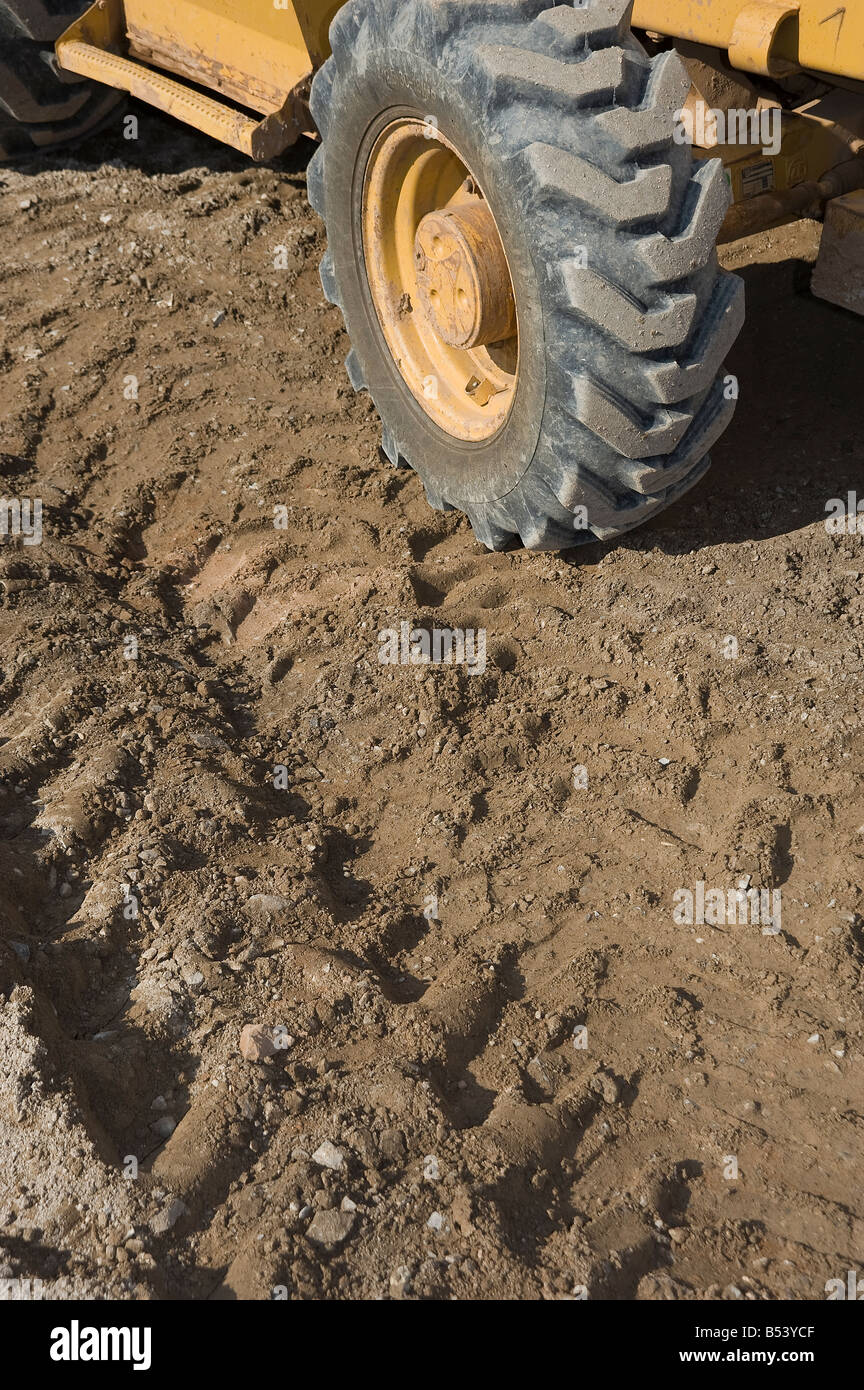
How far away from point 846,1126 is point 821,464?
2327 mm

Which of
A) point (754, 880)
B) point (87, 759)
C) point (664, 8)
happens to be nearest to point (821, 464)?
point (664, 8)

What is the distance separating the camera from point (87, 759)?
3.33 meters

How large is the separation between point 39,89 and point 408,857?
4.59 metres

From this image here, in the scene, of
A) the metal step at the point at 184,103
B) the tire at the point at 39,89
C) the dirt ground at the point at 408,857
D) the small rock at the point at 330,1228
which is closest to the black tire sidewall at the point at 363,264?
the dirt ground at the point at 408,857

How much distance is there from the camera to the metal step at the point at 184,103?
14.0ft

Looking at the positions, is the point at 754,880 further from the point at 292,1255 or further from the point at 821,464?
the point at 821,464

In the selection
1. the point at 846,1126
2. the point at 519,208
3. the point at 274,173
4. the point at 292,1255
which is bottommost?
the point at 846,1126

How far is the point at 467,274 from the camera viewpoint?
3.40 metres

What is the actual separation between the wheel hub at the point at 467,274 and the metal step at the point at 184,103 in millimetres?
1012

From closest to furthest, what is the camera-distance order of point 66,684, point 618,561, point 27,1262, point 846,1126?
1. point 27,1262
2. point 846,1126
3. point 66,684
4. point 618,561

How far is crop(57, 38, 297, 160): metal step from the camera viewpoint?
4281 millimetres

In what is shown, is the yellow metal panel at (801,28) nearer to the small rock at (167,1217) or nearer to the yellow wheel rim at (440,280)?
the yellow wheel rim at (440,280)

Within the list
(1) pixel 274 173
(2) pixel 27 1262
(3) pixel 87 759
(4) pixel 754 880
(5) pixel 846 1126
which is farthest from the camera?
(1) pixel 274 173

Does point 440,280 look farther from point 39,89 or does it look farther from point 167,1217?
point 39,89
